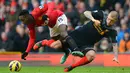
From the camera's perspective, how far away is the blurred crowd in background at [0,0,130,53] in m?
22.5

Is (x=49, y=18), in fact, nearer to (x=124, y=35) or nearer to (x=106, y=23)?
(x=106, y=23)

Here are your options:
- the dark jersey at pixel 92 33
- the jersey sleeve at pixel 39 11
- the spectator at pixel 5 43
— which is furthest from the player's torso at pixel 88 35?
the spectator at pixel 5 43

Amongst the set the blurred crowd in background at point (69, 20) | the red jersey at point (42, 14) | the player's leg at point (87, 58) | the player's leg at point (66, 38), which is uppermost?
the red jersey at point (42, 14)

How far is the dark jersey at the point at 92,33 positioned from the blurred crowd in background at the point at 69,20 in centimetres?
693

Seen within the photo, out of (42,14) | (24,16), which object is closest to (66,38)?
(42,14)

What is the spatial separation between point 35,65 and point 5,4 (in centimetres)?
554

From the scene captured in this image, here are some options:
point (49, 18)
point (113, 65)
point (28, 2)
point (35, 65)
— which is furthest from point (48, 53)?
point (49, 18)

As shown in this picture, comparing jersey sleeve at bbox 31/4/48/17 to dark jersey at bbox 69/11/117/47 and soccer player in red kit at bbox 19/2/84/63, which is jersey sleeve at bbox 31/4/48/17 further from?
dark jersey at bbox 69/11/117/47

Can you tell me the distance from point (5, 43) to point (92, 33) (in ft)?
30.0

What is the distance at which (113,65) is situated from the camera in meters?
20.4

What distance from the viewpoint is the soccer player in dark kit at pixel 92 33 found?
14.3 metres

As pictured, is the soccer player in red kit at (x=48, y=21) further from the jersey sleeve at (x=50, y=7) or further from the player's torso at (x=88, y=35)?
the player's torso at (x=88, y=35)

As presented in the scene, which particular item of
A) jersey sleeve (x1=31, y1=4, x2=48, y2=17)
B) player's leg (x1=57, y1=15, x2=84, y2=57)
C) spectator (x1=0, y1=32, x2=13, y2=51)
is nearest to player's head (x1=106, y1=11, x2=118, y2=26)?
player's leg (x1=57, y1=15, x2=84, y2=57)

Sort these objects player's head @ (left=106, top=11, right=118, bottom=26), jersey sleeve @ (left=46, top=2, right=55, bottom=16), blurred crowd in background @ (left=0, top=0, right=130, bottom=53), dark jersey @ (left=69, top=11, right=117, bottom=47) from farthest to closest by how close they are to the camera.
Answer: blurred crowd in background @ (left=0, top=0, right=130, bottom=53), jersey sleeve @ (left=46, top=2, right=55, bottom=16), dark jersey @ (left=69, top=11, right=117, bottom=47), player's head @ (left=106, top=11, right=118, bottom=26)
